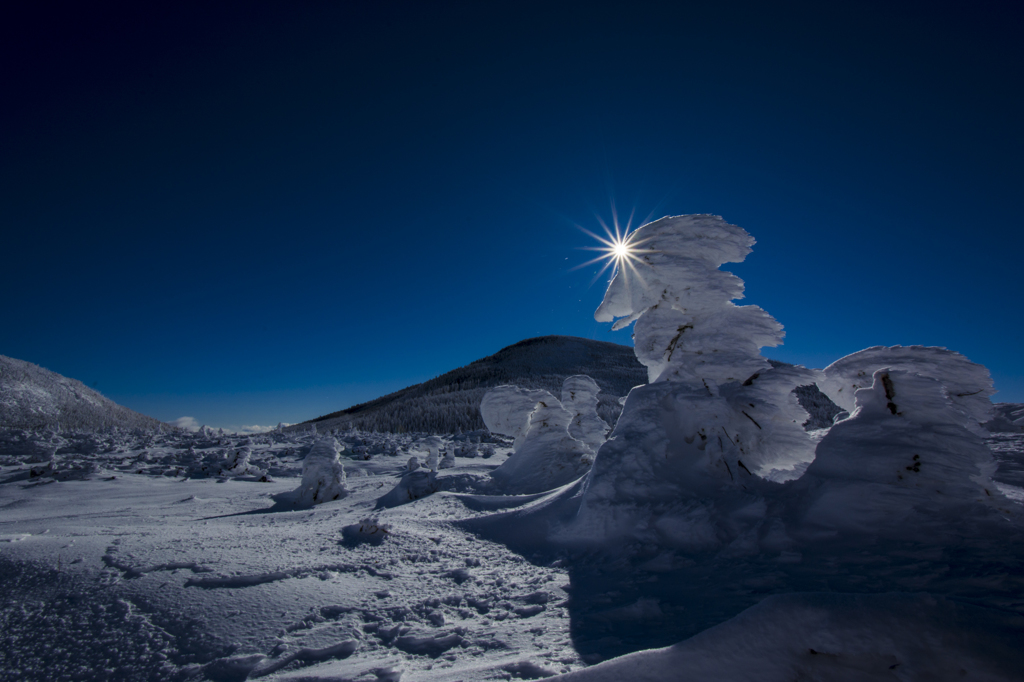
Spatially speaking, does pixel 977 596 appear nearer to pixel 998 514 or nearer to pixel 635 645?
pixel 998 514

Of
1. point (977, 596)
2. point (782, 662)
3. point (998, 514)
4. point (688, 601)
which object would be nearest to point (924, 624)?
point (782, 662)

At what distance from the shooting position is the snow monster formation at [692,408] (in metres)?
3.83

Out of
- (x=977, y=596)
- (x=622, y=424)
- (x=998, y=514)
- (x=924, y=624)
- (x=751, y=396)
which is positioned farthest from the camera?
(x=622, y=424)

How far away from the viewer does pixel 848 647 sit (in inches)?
67.1

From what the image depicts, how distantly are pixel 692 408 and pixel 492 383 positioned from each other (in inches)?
1669

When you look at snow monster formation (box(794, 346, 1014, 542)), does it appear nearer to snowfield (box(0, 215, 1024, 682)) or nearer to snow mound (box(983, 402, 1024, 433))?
snowfield (box(0, 215, 1024, 682))

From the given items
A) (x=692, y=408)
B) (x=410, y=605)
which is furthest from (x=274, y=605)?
(x=692, y=408)

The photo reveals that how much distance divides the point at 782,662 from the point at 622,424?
10.2 ft

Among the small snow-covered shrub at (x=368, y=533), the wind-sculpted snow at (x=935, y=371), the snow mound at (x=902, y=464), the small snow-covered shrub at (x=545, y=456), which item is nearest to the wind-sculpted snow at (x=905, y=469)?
the snow mound at (x=902, y=464)

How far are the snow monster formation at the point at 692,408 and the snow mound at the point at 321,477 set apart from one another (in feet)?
19.4

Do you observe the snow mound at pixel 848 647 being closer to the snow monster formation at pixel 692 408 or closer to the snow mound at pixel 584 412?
the snow monster formation at pixel 692 408

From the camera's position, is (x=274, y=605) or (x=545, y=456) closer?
(x=274, y=605)

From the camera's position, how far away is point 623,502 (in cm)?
402

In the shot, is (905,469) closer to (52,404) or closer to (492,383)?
(52,404)
